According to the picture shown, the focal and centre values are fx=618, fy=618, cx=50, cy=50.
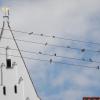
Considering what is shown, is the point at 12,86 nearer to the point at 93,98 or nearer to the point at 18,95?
the point at 18,95

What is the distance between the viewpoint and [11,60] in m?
97.9

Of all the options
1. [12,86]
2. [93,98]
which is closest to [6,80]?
[12,86]

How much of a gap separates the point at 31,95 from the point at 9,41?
9.25 m

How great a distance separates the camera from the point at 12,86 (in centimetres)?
9675

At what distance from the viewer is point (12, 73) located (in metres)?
96.8

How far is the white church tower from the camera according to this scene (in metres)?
96.6

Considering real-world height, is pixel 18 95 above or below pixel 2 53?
below

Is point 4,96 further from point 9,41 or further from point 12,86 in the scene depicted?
point 9,41

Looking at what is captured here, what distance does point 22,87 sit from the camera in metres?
97.4

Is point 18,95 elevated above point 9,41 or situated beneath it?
situated beneath

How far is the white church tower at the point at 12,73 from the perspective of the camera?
9662 cm

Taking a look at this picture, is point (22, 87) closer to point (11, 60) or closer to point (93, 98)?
point (11, 60)

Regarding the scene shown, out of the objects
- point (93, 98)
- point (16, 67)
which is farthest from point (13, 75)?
point (93, 98)

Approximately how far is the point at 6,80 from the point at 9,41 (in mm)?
6241
